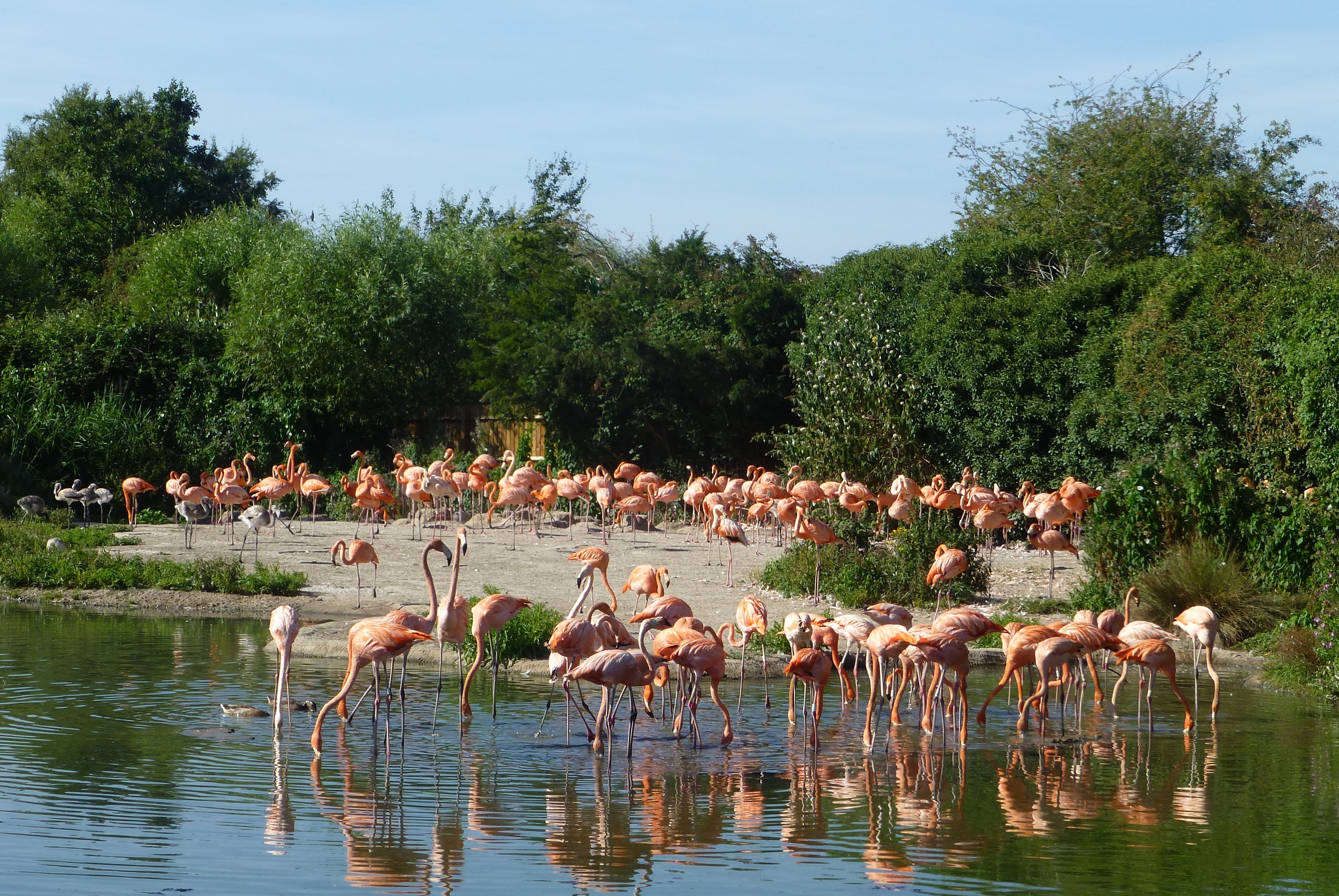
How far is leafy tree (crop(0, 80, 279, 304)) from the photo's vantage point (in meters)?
37.3

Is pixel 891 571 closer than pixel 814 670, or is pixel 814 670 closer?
pixel 814 670

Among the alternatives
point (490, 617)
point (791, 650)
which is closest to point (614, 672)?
point (490, 617)

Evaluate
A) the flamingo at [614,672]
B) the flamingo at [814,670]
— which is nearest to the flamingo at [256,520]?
the flamingo at [614,672]

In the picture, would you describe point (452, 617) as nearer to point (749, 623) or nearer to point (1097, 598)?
point (749, 623)

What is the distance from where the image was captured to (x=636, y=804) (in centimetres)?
673

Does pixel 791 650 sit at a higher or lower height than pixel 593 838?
higher

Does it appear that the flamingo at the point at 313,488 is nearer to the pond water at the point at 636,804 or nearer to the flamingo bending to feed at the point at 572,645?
the pond water at the point at 636,804

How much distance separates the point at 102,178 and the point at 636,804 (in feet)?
124

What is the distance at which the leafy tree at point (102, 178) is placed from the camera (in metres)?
37.3

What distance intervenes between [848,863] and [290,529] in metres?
14.4

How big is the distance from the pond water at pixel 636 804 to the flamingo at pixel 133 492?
437 inches

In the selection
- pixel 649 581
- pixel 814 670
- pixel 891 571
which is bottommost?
pixel 814 670

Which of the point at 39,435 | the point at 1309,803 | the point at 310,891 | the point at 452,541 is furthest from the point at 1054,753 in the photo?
the point at 39,435

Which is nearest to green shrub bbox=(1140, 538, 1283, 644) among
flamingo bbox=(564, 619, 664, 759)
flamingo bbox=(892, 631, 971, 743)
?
flamingo bbox=(892, 631, 971, 743)
